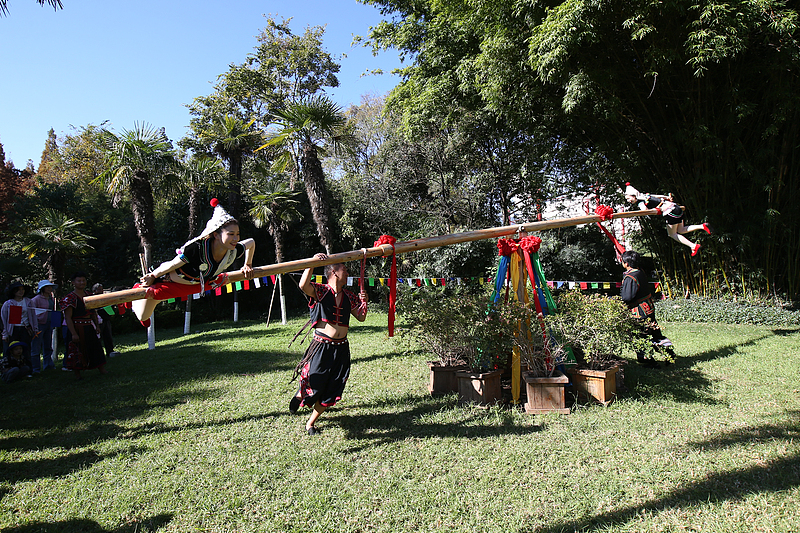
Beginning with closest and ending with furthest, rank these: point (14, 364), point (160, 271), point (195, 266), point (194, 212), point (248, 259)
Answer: point (160, 271)
point (195, 266)
point (248, 259)
point (14, 364)
point (194, 212)

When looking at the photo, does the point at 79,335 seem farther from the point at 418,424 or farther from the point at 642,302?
the point at 642,302

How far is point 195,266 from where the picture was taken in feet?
10.4

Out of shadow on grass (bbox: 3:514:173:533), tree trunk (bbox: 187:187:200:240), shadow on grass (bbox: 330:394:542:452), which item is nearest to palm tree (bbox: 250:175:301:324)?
tree trunk (bbox: 187:187:200:240)

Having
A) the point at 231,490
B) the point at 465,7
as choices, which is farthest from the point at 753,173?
the point at 231,490

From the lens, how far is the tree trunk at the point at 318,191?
31.4ft

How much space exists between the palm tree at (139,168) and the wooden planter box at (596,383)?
8237 millimetres

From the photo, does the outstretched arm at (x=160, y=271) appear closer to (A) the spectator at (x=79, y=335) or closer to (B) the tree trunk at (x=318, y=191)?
(A) the spectator at (x=79, y=335)

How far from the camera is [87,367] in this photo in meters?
6.64

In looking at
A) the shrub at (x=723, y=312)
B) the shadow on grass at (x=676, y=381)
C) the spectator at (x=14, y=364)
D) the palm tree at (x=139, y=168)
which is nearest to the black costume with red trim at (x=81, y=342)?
the spectator at (x=14, y=364)

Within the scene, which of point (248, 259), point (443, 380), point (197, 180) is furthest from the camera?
point (197, 180)

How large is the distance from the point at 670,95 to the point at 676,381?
675 centimetres

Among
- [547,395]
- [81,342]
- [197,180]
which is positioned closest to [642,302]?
[547,395]

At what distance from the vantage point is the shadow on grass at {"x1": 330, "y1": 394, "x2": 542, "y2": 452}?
3908 mm

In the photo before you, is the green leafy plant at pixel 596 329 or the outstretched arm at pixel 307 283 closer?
the outstretched arm at pixel 307 283
